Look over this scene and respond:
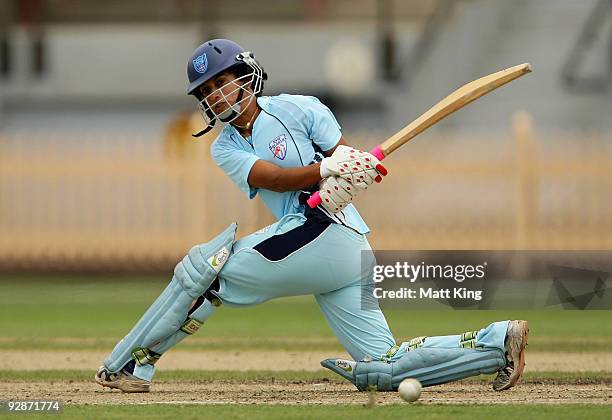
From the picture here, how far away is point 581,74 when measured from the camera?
1992 cm

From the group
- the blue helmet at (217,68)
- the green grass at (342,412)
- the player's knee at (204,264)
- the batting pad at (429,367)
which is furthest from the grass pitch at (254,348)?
the blue helmet at (217,68)

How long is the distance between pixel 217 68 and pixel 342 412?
1953 millimetres

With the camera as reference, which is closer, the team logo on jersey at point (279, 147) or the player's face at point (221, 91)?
A: the team logo on jersey at point (279, 147)

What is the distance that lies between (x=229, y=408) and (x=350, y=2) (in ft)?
57.3

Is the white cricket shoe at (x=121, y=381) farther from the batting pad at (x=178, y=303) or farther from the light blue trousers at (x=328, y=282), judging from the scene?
the light blue trousers at (x=328, y=282)

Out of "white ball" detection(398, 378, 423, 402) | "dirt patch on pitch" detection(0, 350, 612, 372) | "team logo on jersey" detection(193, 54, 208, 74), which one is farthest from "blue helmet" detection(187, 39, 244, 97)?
"dirt patch on pitch" detection(0, 350, 612, 372)

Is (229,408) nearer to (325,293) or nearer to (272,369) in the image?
(325,293)

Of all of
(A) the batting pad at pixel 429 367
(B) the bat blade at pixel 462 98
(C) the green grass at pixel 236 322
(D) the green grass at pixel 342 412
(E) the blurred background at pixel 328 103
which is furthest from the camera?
(E) the blurred background at pixel 328 103

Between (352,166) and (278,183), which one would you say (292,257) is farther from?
(352,166)

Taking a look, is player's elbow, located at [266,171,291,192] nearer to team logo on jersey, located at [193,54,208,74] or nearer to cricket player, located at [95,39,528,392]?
cricket player, located at [95,39,528,392]

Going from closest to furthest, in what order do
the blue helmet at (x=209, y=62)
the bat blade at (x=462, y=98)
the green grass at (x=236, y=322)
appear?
1. the blue helmet at (x=209, y=62)
2. the bat blade at (x=462, y=98)
3. the green grass at (x=236, y=322)

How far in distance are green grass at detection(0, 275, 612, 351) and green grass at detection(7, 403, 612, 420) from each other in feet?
12.7

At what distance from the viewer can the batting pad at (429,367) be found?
7.31 metres

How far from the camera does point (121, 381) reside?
775 cm
